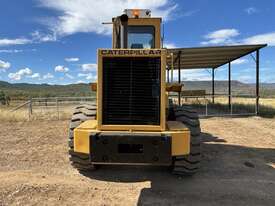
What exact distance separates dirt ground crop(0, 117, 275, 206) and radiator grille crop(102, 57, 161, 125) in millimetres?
1274

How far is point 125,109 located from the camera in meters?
6.62

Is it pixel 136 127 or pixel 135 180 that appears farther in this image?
pixel 135 180

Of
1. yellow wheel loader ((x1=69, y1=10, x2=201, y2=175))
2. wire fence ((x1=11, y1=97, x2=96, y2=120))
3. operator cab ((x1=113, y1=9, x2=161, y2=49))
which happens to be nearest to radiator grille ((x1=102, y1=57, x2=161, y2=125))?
yellow wheel loader ((x1=69, y1=10, x2=201, y2=175))

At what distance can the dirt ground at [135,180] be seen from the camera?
21.2ft

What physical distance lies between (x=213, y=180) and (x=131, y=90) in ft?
8.40

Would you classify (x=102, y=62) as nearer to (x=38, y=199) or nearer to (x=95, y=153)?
(x=95, y=153)

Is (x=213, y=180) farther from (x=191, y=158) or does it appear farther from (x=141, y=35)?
(x=141, y=35)

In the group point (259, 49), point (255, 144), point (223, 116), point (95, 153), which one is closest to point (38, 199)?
point (95, 153)

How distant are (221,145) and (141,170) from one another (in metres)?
3.74

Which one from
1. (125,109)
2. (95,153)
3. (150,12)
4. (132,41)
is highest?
(150,12)

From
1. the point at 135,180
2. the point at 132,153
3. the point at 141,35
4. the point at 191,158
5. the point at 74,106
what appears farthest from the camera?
the point at 74,106

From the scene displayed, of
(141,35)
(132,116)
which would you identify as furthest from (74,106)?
(132,116)

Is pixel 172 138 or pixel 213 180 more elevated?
pixel 172 138

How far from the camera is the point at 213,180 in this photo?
767 centimetres
